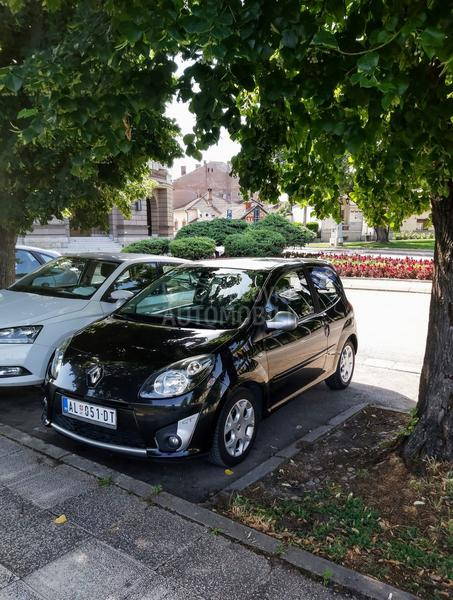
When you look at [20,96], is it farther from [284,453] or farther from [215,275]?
[284,453]

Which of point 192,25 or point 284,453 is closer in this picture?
point 192,25

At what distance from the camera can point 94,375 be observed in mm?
3637

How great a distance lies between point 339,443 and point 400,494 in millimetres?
944

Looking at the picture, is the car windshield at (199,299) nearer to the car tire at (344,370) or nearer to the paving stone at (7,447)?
the paving stone at (7,447)

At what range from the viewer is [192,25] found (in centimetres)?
210

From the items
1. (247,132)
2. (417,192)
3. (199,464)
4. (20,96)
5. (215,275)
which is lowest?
(199,464)

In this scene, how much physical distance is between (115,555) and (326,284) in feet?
12.1

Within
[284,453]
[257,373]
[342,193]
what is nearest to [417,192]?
[342,193]

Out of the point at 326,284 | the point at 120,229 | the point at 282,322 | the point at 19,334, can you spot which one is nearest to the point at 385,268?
the point at 326,284

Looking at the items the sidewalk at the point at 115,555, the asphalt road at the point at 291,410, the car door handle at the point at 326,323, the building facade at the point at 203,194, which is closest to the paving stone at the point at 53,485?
the sidewalk at the point at 115,555

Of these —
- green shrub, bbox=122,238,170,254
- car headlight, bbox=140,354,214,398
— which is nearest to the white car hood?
car headlight, bbox=140,354,214,398

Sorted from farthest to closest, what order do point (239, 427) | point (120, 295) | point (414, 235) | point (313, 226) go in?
1. point (414, 235)
2. point (313, 226)
3. point (120, 295)
4. point (239, 427)

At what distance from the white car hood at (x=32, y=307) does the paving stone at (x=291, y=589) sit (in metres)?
3.54

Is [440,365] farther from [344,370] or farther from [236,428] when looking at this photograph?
[344,370]
